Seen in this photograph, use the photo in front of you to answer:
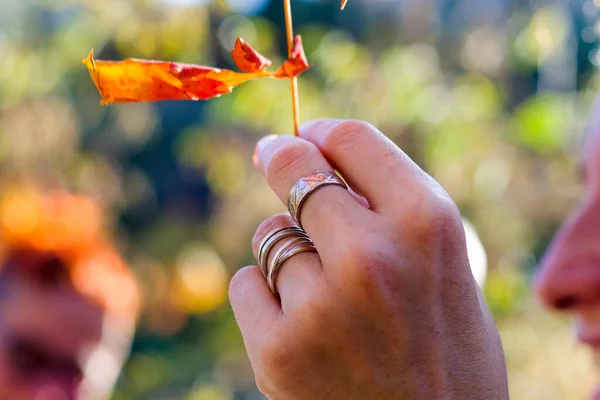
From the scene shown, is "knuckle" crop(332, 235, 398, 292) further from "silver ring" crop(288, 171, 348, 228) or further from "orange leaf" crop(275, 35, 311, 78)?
"orange leaf" crop(275, 35, 311, 78)

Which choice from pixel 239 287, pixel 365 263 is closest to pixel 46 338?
pixel 239 287

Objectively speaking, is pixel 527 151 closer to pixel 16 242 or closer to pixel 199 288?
pixel 199 288

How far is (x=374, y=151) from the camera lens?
418 millimetres

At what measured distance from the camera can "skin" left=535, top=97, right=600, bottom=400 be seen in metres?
0.85

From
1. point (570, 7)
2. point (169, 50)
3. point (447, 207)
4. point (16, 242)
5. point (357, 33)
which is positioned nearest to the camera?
point (447, 207)

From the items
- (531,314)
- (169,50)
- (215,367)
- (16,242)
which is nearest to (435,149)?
(531,314)

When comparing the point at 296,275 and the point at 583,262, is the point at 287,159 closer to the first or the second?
the point at 296,275

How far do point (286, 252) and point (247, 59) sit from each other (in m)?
0.15

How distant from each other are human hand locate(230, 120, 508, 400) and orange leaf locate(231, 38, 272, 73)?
9 cm

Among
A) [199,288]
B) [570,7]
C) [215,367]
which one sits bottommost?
[215,367]

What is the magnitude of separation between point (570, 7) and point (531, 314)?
Answer: 925 mm

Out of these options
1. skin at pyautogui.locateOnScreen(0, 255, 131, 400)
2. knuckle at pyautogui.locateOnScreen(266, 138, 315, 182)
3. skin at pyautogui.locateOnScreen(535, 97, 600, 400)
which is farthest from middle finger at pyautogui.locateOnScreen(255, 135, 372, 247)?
skin at pyautogui.locateOnScreen(0, 255, 131, 400)

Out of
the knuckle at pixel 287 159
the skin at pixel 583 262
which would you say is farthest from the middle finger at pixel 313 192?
the skin at pixel 583 262

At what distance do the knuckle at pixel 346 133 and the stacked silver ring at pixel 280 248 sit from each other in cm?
7
